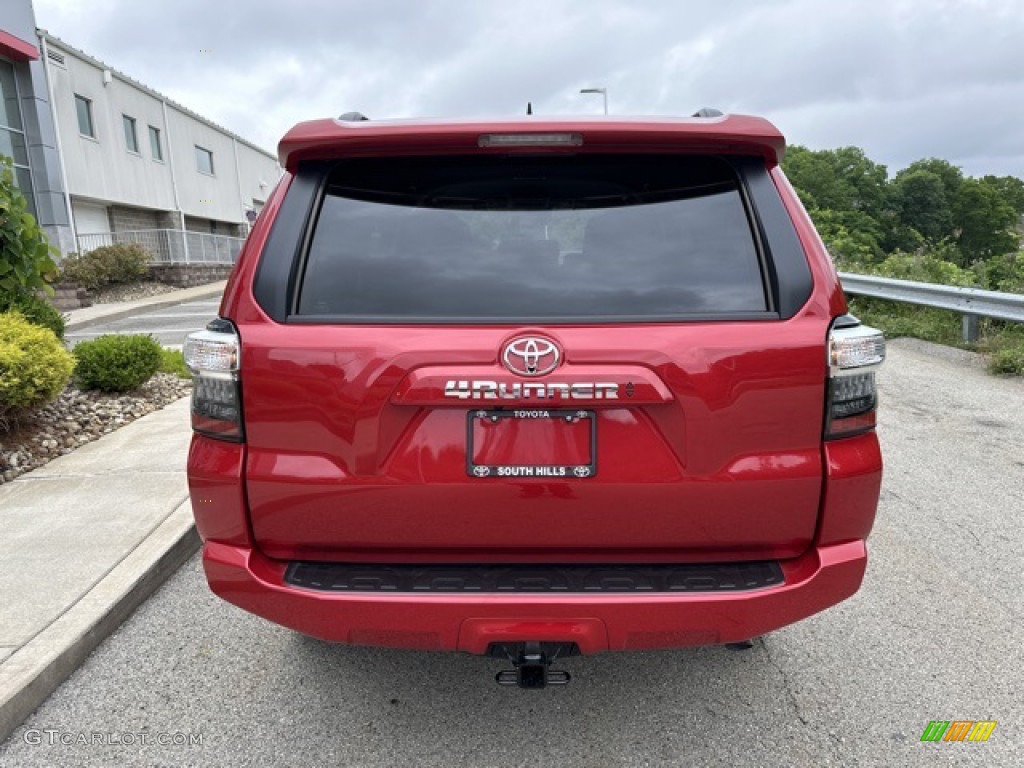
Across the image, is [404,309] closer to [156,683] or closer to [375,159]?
[375,159]

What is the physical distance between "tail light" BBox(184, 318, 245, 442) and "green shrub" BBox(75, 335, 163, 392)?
5.45m

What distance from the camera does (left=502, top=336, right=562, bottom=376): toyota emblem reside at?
178 centimetres

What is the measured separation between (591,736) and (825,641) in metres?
1.15

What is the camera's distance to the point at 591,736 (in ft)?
7.54

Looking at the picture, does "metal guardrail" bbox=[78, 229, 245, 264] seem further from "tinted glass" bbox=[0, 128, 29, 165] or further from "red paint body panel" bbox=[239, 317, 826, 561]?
"red paint body panel" bbox=[239, 317, 826, 561]

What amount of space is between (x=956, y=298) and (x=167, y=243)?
23584 millimetres

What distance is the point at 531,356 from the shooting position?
70.5 inches

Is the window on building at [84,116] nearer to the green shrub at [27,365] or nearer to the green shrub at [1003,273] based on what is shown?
the green shrub at [27,365]

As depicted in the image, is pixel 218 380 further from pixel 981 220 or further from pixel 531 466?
pixel 981 220

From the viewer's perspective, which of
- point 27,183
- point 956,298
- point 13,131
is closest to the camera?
point 956,298

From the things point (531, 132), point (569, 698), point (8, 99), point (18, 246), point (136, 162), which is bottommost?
point (569, 698)

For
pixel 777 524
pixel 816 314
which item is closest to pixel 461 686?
pixel 777 524

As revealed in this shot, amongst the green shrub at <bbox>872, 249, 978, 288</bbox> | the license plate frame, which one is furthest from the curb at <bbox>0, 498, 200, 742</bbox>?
the green shrub at <bbox>872, 249, 978, 288</bbox>

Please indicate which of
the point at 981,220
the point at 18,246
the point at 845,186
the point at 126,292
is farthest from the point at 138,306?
the point at 981,220
